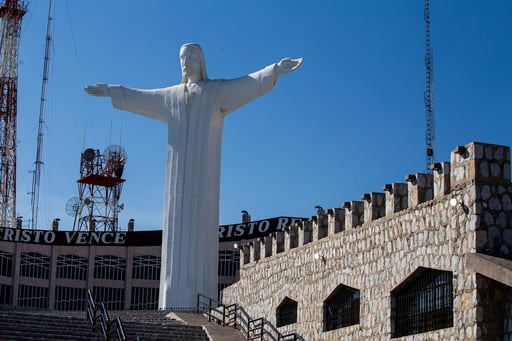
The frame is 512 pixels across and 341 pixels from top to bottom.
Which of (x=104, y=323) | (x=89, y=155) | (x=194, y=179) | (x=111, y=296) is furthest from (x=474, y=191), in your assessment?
(x=89, y=155)

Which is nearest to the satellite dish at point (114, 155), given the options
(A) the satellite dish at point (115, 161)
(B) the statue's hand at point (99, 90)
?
(A) the satellite dish at point (115, 161)

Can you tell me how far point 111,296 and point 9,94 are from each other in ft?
45.5

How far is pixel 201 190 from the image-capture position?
3291 centimetres

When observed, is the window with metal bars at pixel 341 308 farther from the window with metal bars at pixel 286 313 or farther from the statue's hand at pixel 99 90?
the statue's hand at pixel 99 90

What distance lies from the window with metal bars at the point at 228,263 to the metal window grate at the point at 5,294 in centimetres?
1150

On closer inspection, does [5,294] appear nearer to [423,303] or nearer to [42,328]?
[42,328]

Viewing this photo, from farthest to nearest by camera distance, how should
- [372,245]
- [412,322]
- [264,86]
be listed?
1. [264,86]
2. [372,245]
3. [412,322]

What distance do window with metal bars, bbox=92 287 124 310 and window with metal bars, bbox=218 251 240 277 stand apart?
240 inches

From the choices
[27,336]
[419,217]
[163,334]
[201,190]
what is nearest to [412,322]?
[419,217]

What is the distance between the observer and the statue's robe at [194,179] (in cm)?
3241

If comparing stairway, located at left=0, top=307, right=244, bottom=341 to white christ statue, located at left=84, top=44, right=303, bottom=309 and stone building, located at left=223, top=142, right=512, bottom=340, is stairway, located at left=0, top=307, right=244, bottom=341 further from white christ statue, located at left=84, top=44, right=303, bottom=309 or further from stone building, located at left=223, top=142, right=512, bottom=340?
white christ statue, located at left=84, top=44, right=303, bottom=309

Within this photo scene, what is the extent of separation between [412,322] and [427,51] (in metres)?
20.0

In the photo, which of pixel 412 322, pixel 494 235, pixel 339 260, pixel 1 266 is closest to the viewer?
pixel 494 235

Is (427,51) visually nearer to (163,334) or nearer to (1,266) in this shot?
(163,334)
